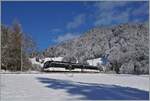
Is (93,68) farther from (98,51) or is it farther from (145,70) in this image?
(98,51)

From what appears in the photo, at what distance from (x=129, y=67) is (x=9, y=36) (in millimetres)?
21795

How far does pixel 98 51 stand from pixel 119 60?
51.5m

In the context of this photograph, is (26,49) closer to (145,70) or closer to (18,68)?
(18,68)

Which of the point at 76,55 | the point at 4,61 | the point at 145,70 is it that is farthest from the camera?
the point at 76,55

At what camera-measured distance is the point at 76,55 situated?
100938 mm

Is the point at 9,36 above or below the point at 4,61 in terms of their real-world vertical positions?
above

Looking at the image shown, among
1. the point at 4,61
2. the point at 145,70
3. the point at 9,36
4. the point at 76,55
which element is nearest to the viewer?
the point at 145,70

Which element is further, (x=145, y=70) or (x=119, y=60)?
(x=119, y=60)

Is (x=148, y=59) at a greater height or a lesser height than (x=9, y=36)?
lesser

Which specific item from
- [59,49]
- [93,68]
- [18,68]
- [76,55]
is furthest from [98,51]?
[18,68]

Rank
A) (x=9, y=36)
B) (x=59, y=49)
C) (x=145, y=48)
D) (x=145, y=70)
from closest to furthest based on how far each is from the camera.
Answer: (x=145, y=70) → (x=145, y=48) → (x=9, y=36) → (x=59, y=49)

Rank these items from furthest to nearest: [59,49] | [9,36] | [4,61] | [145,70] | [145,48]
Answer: [59,49] < [9,36] < [4,61] < [145,48] < [145,70]

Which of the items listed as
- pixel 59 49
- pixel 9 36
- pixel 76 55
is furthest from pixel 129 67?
pixel 59 49

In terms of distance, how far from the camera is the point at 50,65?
54.8 meters
